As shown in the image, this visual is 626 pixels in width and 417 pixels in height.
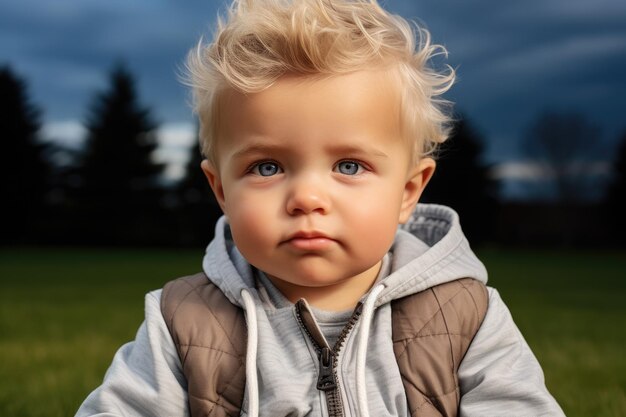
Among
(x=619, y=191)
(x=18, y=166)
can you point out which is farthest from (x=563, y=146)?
(x=18, y=166)

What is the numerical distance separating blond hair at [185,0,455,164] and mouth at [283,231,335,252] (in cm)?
38

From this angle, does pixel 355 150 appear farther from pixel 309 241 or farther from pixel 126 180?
pixel 126 180

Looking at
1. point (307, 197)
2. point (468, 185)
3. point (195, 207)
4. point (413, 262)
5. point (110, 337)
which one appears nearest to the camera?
point (307, 197)

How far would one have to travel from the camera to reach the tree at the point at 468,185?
35.6 m

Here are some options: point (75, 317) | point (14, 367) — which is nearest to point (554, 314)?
point (75, 317)

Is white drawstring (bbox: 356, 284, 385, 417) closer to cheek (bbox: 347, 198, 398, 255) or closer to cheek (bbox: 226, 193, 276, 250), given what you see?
cheek (bbox: 347, 198, 398, 255)

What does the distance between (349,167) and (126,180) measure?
35074mm

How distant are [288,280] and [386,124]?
505mm

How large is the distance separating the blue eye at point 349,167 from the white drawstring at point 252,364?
0.49 m

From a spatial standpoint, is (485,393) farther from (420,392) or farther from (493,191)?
(493,191)

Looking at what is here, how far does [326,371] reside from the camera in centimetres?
218

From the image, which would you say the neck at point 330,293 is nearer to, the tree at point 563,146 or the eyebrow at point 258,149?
the eyebrow at point 258,149

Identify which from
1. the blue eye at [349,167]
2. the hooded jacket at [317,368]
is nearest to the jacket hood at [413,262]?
the hooded jacket at [317,368]

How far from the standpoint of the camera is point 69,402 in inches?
134
